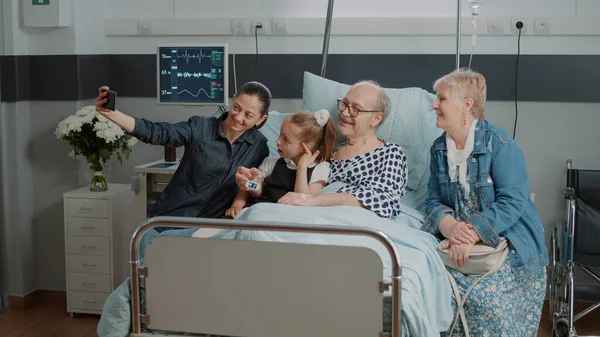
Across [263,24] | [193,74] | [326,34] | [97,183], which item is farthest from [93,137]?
[326,34]

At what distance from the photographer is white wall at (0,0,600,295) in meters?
4.21

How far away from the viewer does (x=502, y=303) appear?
2854 millimetres

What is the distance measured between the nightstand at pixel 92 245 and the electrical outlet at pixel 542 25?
7.65 feet

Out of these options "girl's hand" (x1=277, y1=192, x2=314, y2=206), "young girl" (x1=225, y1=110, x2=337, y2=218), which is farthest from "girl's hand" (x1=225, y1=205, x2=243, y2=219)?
"girl's hand" (x1=277, y1=192, x2=314, y2=206)

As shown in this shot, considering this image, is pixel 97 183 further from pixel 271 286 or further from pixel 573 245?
pixel 573 245

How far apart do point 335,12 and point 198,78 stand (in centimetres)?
93

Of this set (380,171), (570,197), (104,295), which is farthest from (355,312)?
(104,295)

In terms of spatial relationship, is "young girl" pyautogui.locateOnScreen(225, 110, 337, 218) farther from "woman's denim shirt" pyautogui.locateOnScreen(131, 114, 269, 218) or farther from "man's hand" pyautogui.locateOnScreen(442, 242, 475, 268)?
"man's hand" pyautogui.locateOnScreen(442, 242, 475, 268)

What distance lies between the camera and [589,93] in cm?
416

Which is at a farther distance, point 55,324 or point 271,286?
point 55,324

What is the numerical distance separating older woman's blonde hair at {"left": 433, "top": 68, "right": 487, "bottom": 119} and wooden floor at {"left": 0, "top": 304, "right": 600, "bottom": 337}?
1.46m

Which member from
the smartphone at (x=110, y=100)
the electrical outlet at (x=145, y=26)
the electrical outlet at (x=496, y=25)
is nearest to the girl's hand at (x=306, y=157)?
the smartphone at (x=110, y=100)

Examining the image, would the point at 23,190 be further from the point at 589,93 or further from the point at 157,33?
the point at 589,93

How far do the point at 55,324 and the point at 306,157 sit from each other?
187cm
